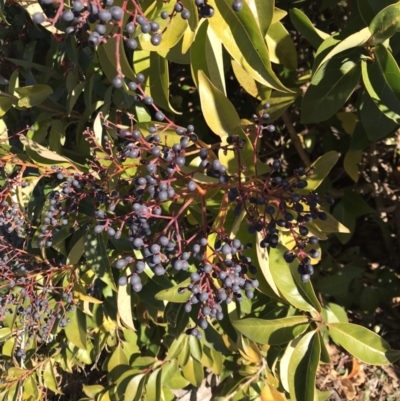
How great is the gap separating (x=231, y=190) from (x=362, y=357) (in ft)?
2.32

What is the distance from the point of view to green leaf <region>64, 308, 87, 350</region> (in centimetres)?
191

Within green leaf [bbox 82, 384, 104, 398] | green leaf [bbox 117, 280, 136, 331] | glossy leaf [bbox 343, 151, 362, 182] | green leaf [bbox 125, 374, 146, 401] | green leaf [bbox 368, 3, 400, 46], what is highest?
green leaf [bbox 368, 3, 400, 46]

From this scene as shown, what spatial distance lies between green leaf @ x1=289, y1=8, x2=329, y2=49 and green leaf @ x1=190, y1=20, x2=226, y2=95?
0.22 m

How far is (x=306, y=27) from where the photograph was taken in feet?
3.99

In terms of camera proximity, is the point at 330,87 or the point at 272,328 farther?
the point at 272,328

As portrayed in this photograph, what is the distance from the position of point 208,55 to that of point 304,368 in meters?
0.96

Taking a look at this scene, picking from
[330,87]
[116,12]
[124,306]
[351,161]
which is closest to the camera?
[116,12]

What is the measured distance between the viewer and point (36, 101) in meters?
1.41

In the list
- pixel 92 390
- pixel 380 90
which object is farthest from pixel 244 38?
pixel 92 390

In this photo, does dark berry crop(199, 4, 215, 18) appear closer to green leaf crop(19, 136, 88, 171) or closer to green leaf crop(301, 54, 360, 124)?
green leaf crop(301, 54, 360, 124)

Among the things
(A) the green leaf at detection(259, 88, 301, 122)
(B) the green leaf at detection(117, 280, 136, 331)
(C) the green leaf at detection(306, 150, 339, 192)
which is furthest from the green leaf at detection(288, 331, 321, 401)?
(A) the green leaf at detection(259, 88, 301, 122)

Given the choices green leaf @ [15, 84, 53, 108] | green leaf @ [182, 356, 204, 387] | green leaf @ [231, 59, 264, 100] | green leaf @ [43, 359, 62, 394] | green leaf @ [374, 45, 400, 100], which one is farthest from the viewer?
green leaf @ [43, 359, 62, 394]

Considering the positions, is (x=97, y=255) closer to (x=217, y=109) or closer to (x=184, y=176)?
(x=184, y=176)

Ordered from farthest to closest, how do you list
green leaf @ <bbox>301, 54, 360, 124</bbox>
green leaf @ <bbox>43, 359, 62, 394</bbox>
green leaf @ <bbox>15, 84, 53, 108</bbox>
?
green leaf @ <bbox>43, 359, 62, 394</bbox> → green leaf @ <bbox>15, 84, 53, 108</bbox> → green leaf @ <bbox>301, 54, 360, 124</bbox>
